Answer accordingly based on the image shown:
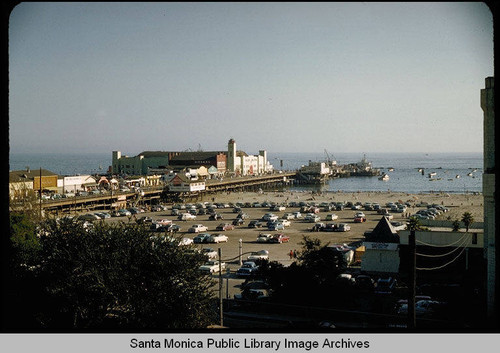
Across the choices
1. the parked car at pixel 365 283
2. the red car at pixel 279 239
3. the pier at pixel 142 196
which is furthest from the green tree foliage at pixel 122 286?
the red car at pixel 279 239

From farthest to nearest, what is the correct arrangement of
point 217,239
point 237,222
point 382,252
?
point 237,222 → point 217,239 → point 382,252

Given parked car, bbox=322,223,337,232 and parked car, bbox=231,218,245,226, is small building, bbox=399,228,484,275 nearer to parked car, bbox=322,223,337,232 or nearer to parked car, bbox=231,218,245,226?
parked car, bbox=322,223,337,232

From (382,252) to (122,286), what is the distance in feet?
20.6

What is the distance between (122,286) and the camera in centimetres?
687

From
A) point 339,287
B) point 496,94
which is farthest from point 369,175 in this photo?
point 496,94

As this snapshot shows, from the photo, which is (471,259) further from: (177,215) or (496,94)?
(177,215)

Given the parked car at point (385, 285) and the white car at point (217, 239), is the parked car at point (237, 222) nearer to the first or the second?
the white car at point (217, 239)

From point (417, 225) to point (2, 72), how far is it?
10.7m

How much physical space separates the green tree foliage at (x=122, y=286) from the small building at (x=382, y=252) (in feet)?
15.4

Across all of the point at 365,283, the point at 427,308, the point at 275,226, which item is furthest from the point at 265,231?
the point at 427,308

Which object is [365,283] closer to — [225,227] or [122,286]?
[122,286]

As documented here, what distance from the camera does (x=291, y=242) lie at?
55.3 ft

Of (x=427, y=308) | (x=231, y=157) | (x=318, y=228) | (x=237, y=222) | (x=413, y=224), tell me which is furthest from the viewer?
(x=231, y=157)

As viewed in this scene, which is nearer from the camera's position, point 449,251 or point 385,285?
point 385,285
